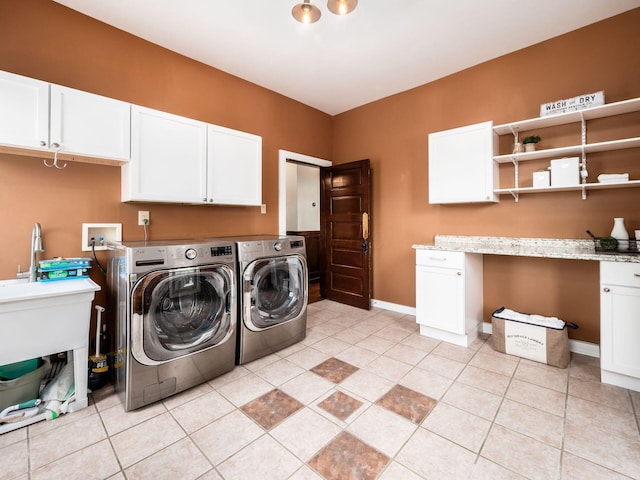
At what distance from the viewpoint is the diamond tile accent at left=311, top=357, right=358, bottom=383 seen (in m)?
2.24

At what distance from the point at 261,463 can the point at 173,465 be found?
433mm

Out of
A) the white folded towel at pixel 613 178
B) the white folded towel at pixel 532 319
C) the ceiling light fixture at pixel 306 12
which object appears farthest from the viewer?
the white folded towel at pixel 532 319

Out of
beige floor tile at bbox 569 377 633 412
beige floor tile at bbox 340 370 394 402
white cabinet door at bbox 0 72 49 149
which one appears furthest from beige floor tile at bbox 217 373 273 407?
beige floor tile at bbox 569 377 633 412

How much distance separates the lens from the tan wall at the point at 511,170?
7.88 feet

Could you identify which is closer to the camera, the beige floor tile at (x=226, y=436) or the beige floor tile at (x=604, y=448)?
the beige floor tile at (x=604, y=448)

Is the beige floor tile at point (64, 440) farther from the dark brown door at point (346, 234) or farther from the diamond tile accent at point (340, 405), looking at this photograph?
the dark brown door at point (346, 234)

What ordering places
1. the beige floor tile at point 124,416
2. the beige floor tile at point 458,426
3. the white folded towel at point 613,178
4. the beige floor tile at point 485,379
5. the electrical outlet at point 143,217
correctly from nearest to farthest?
1. the beige floor tile at point 458,426
2. the beige floor tile at point 124,416
3. the beige floor tile at point 485,379
4. the white folded towel at point 613,178
5. the electrical outlet at point 143,217

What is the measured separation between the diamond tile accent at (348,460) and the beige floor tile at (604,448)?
1017 millimetres

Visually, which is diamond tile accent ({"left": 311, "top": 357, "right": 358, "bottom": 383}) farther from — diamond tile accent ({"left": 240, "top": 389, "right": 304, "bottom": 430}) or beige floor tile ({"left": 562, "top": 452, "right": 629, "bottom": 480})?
beige floor tile ({"left": 562, "top": 452, "right": 629, "bottom": 480})

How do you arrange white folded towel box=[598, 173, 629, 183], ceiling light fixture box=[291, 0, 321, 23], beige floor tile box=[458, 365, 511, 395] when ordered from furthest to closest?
white folded towel box=[598, 173, 629, 183], beige floor tile box=[458, 365, 511, 395], ceiling light fixture box=[291, 0, 321, 23]

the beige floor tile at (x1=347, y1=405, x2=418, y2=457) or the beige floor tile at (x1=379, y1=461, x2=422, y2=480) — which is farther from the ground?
the beige floor tile at (x1=347, y1=405, x2=418, y2=457)

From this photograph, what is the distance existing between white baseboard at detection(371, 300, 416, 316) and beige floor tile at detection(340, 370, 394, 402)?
1588 millimetres

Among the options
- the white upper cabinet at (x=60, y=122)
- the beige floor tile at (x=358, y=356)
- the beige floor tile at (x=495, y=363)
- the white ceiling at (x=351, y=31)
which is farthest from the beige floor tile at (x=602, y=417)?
the white upper cabinet at (x=60, y=122)

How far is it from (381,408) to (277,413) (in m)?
0.66
